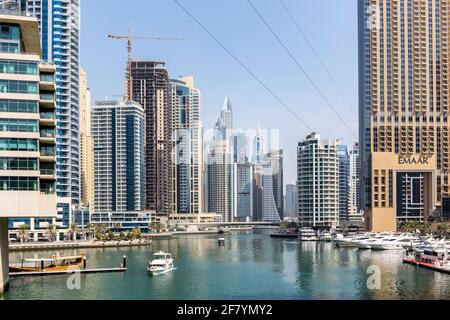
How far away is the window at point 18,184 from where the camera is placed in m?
8.48

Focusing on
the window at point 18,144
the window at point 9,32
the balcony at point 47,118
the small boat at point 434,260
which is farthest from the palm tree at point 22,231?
the window at point 9,32

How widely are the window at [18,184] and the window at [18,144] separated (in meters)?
0.45

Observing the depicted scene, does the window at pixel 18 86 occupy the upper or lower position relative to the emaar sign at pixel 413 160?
upper

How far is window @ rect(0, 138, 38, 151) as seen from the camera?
28.2ft

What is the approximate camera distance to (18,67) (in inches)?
351

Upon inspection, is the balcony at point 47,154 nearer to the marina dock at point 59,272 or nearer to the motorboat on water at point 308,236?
the marina dock at point 59,272

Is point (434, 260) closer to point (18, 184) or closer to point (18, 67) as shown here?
point (18, 184)

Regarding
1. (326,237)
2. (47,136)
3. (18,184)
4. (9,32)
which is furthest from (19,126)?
(326,237)

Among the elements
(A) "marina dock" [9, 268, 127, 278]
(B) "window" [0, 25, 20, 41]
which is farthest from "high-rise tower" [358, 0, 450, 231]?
(B) "window" [0, 25, 20, 41]

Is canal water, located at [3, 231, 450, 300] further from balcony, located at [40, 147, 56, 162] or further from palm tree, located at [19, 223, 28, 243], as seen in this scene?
palm tree, located at [19, 223, 28, 243]

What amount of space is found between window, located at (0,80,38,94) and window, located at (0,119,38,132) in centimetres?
46

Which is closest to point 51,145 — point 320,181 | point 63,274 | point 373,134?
point 63,274

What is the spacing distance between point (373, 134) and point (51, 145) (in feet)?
91.6

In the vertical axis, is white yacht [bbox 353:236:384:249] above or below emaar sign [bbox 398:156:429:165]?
below
